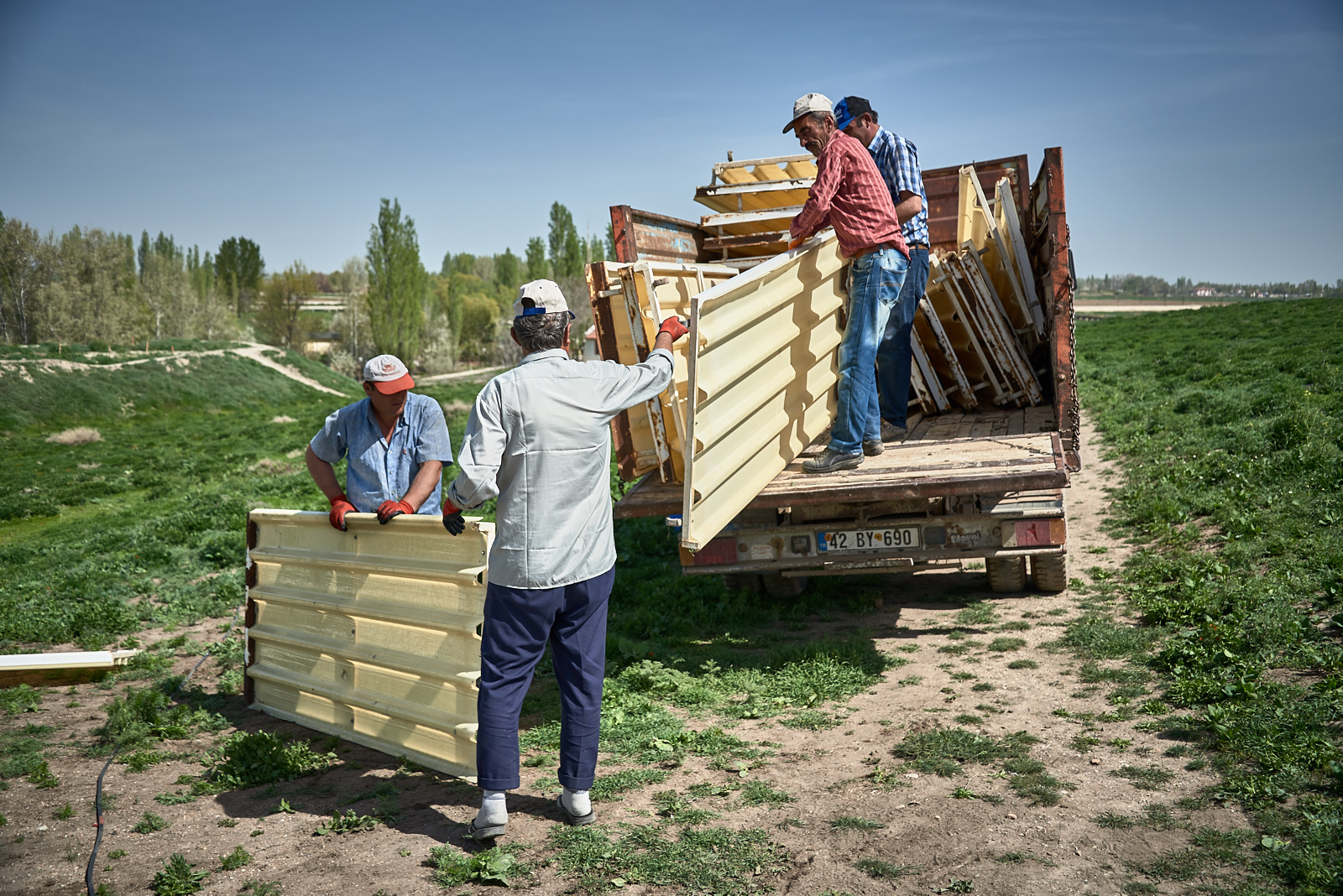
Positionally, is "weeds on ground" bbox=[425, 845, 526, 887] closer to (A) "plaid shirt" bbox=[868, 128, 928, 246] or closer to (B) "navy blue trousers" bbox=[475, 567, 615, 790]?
(B) "navy blue trousers" bbox=[475, 567, 615, 790]

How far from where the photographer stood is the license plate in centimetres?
519

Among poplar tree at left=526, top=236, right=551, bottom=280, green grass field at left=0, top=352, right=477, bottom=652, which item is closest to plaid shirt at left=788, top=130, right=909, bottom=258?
green grass field at left=0, top=352, right=477, bottom=652

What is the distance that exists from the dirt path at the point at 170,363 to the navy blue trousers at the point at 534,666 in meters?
31.4

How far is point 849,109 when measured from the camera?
5.56m

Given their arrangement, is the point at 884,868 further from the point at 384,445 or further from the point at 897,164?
the point at 897,164

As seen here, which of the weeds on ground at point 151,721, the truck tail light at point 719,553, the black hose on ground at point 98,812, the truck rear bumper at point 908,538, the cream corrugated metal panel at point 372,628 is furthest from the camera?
the truck tail light at point 719,553

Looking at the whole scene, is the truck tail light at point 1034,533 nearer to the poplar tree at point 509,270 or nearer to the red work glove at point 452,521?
the red work glove at point 452,521

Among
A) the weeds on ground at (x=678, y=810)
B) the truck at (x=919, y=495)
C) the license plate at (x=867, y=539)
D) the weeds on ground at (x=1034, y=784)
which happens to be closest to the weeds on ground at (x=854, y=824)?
the weeds on ground at (x=678, y=810)

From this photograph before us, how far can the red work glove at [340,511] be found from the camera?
4434 millimetres

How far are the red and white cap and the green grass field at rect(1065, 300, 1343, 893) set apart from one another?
13.1 ft

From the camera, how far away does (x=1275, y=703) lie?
12.7ft

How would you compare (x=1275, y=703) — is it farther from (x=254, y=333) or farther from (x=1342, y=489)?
(x=254, y=333)

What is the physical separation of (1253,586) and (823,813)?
351 cm

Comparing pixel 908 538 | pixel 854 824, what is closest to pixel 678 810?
pixel 854 824
